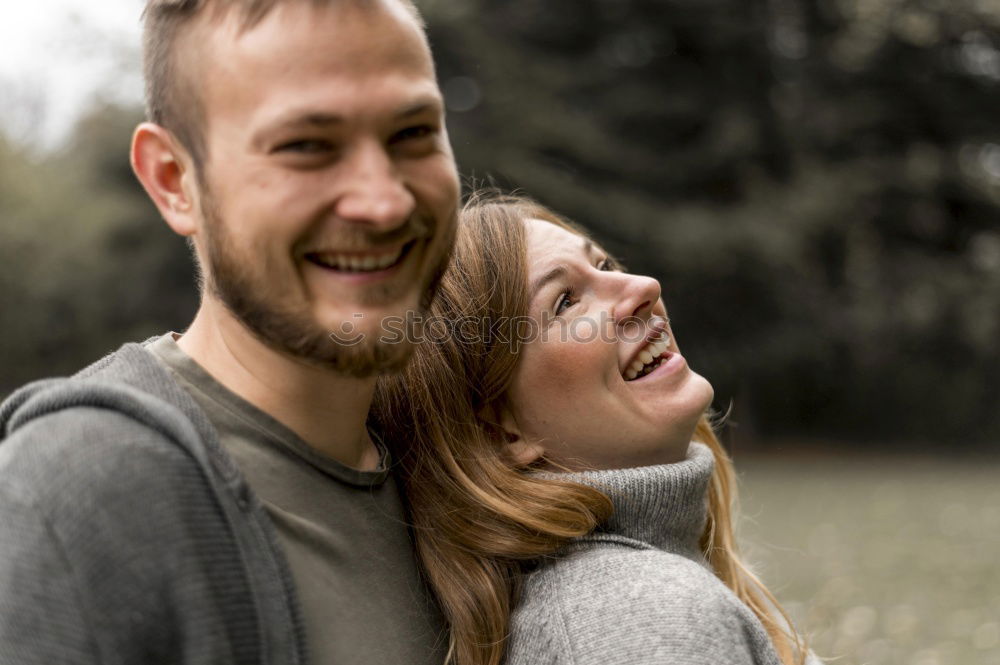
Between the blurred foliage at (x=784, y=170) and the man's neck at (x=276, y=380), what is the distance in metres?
16.4

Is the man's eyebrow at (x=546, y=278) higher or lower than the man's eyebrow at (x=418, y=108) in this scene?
lower

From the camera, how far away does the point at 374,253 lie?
197 centimetres

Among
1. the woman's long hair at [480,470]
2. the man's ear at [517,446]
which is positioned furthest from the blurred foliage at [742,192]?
the man's ear at [517,446]

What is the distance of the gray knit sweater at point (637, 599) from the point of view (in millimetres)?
2072

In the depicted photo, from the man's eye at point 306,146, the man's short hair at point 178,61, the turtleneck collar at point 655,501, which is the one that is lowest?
the turtleneck collar at point 655,501

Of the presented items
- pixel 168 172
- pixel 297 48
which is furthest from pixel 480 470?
pixel 297 48

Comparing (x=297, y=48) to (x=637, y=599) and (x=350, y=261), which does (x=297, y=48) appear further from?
(x=637, y=599)

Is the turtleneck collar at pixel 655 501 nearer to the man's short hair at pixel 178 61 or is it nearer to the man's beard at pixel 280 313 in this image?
the man's beard at pixel 280 313

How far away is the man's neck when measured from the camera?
6.79 ft

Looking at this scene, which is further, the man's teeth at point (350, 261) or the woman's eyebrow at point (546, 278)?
the woman's eyebrow at point (546, 278)

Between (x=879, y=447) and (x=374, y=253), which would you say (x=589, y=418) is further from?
(x=879, y=447)

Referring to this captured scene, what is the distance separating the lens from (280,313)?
197cm

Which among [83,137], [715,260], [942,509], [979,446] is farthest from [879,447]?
[83,137]

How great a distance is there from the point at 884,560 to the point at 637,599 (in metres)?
8.00
